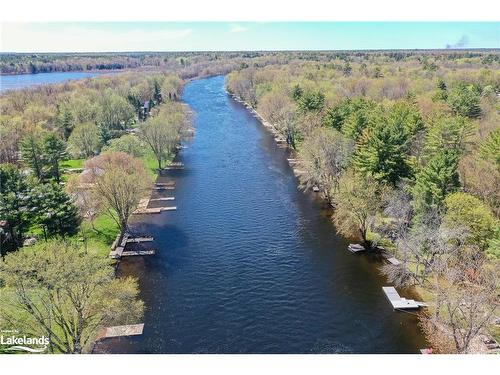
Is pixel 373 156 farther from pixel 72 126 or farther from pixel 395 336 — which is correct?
pixel 72 126

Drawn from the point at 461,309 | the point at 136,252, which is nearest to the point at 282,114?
the point at 136,252

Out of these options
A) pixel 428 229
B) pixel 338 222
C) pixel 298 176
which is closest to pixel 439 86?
pixel 298 176

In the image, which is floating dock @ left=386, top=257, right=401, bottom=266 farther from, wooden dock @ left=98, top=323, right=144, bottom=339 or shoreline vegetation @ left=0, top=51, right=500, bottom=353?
wooden dock @ left=98, top=323, right=144, bottom=339

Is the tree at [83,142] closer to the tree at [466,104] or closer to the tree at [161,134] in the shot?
the tree at [161,134]

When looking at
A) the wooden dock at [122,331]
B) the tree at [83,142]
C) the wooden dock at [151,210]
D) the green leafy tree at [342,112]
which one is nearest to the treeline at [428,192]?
the green leafy tree at [342,112]

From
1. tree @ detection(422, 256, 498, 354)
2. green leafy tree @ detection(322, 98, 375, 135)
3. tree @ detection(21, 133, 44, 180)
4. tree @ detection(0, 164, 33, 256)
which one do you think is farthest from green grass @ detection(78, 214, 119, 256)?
green leafy tree @ detection(322, 98, 375, 135)

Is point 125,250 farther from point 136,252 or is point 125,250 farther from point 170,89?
point 170,89
